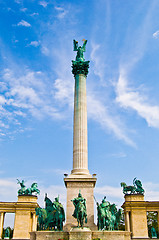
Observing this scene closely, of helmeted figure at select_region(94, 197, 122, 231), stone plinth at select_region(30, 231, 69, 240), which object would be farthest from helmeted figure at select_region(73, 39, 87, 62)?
stone plinth at select_region(30, 231, 69, 240)

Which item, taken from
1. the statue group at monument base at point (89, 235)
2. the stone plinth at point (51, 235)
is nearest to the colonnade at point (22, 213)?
the statue group at monument base at point (89, 235)

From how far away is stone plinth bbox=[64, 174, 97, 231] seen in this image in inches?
1094

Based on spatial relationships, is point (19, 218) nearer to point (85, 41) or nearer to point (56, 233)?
point (56, 233)

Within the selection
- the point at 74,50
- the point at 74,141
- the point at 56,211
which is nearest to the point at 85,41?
the point at 74,50

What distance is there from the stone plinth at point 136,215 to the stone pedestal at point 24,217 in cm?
2219

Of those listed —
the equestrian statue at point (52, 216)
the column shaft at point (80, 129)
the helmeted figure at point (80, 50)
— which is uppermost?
the helmeted figure at point (80, 50)

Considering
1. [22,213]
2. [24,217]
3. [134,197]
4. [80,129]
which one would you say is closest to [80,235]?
[80,129]

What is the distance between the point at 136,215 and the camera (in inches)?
2309

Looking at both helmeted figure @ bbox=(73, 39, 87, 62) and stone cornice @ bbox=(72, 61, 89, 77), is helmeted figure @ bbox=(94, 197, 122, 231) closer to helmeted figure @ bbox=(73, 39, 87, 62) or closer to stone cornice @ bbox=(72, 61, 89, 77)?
stone cornice @ bbox=(72, 61, 89, 77)

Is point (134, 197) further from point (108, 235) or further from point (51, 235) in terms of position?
point (51, 235)

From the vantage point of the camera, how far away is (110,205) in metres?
29.9

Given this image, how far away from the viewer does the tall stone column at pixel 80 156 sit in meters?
28.3

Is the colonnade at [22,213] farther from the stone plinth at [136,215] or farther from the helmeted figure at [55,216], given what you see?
the helmeted figure at [55,216]

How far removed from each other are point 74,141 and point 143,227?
119ft
